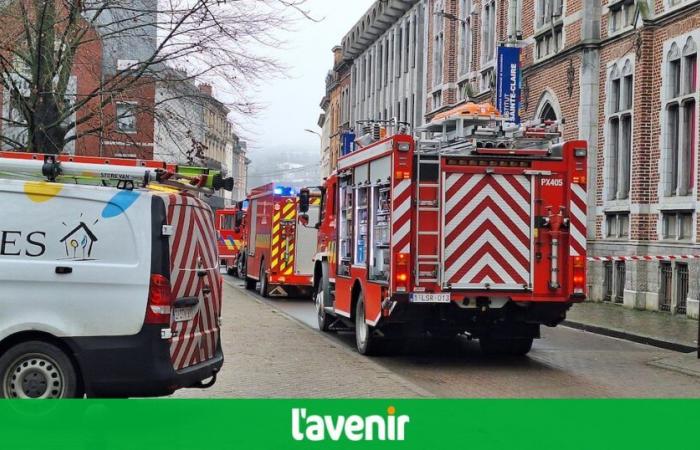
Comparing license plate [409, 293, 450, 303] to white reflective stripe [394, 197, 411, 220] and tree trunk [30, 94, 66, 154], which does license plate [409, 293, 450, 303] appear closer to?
white reflective stripe [394, 197, 411, 220]

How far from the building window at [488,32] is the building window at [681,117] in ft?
40.6

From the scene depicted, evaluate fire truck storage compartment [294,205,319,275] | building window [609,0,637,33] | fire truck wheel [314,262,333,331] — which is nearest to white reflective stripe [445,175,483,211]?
fire truck wheel [314,262,333,331]

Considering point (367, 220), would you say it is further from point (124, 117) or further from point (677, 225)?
point (677, 225)

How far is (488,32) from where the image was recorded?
33.2 m

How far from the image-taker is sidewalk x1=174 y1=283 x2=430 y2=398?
991 cm

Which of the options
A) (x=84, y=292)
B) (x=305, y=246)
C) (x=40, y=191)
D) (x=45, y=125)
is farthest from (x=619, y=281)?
(x=40, y=191)

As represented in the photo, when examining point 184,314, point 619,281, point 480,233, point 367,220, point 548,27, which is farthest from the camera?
point 548,27

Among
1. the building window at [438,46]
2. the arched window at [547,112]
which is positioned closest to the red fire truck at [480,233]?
the arched window at [547,112]

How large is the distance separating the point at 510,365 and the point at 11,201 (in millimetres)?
7285

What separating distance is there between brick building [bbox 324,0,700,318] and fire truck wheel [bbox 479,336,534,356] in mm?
5845

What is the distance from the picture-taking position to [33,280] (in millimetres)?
7391

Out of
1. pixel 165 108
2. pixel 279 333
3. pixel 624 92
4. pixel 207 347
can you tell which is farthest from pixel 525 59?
pixel 207 347

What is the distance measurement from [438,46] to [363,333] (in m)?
29.2
